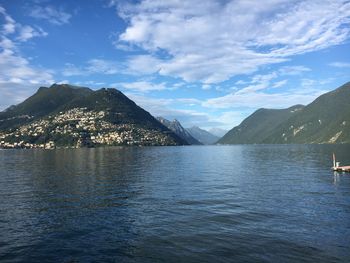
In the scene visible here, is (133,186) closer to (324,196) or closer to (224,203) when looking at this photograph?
(224,203)

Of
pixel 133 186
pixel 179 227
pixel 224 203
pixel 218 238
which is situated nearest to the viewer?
pixel 218 238

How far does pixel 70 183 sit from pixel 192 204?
34836 mm

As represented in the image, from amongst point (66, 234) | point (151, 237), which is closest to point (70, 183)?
point (66, 234)

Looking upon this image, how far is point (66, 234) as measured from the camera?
35406 mm

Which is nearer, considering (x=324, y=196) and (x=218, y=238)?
(x=218, y=238)

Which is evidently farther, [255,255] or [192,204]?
[192,204]

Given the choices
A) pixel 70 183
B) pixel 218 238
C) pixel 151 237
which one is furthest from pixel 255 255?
pixel 70 183

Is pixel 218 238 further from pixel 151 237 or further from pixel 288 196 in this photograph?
pixel 288 196

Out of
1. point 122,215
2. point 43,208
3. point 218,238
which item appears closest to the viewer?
point 218,238

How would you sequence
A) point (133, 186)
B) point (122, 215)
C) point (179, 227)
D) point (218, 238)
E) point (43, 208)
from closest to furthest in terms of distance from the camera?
1. point (218, 238)
2. point (179, 227)
3. point (122, 215)
4. point (43, 208)
5. point (133, 186)

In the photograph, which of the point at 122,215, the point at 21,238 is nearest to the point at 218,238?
the point at 122,215

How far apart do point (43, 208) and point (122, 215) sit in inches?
487

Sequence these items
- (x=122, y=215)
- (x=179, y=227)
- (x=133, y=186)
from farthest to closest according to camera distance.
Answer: (x=133, y=186)
(x=122, y=215)
(x=179, y=227)

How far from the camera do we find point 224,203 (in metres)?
51.4
